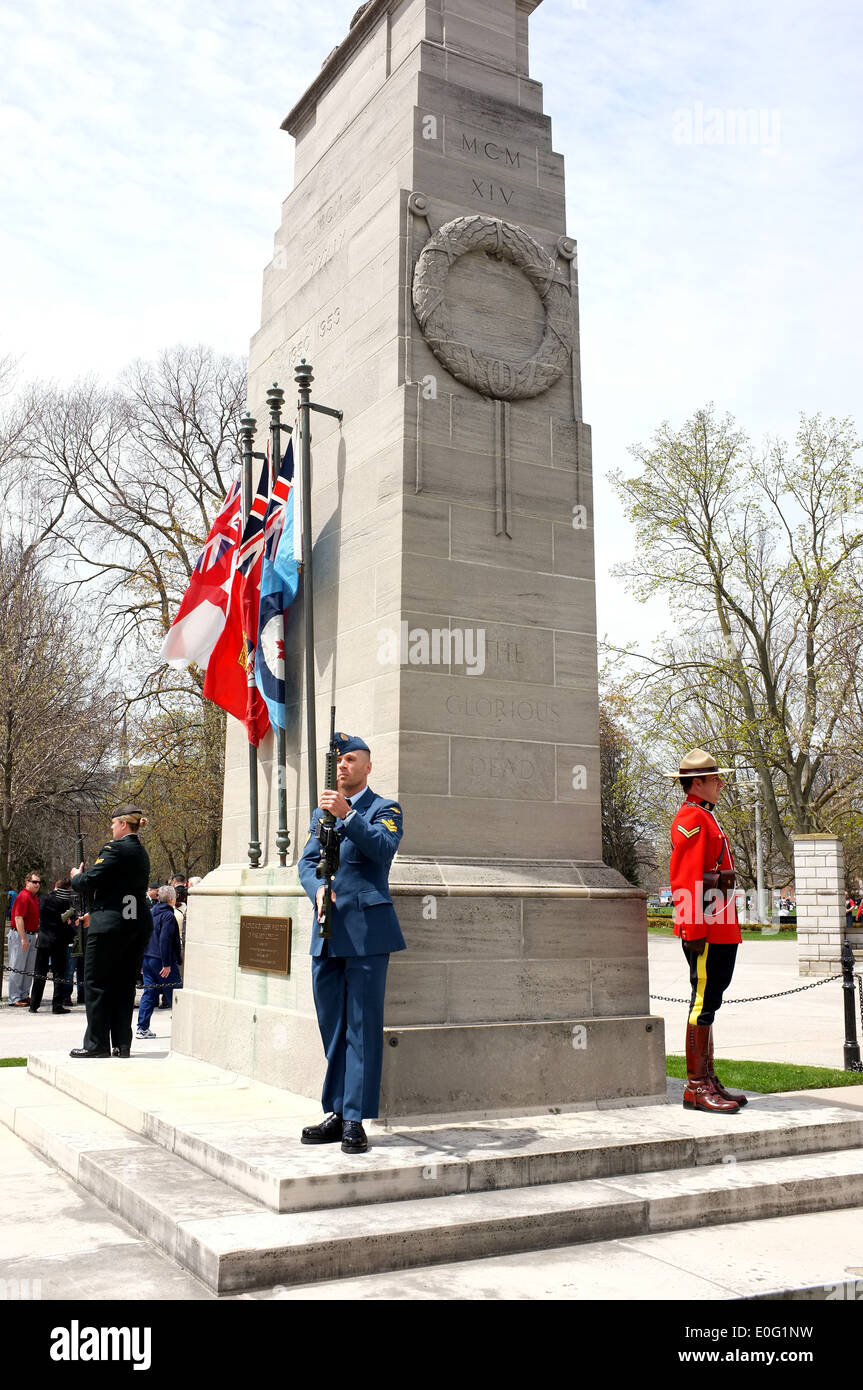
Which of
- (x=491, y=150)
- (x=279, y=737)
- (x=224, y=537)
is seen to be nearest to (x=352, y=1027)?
(x=279, y=737)

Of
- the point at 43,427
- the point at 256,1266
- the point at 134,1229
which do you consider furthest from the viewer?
the point at 43,427

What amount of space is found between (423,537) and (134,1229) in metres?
4.52

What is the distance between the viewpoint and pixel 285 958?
25.0 feet

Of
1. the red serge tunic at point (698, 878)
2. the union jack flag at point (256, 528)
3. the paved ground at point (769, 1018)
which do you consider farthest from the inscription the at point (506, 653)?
the paved ground at point (769, 1018)

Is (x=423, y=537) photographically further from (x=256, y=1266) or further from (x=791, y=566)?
(x=791, y=566)

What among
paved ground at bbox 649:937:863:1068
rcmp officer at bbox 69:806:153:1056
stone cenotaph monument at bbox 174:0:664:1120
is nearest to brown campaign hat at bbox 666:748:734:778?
stone cenotaph monument at bbox 174:0:664:1120

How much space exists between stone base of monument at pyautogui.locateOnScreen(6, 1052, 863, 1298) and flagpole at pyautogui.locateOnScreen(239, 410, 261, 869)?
1950mm

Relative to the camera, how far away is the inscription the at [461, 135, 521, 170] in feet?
28.4

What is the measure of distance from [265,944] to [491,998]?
5.52 feet

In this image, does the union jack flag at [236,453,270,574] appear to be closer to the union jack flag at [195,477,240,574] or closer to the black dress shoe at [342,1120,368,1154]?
the union jack flag at [195,477,240,574]

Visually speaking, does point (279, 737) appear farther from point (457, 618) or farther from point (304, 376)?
point (304, 376)

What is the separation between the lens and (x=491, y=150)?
28.7 ft

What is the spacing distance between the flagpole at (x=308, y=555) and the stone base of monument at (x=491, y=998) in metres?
0.94

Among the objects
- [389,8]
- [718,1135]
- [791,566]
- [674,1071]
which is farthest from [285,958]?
[791,566]
